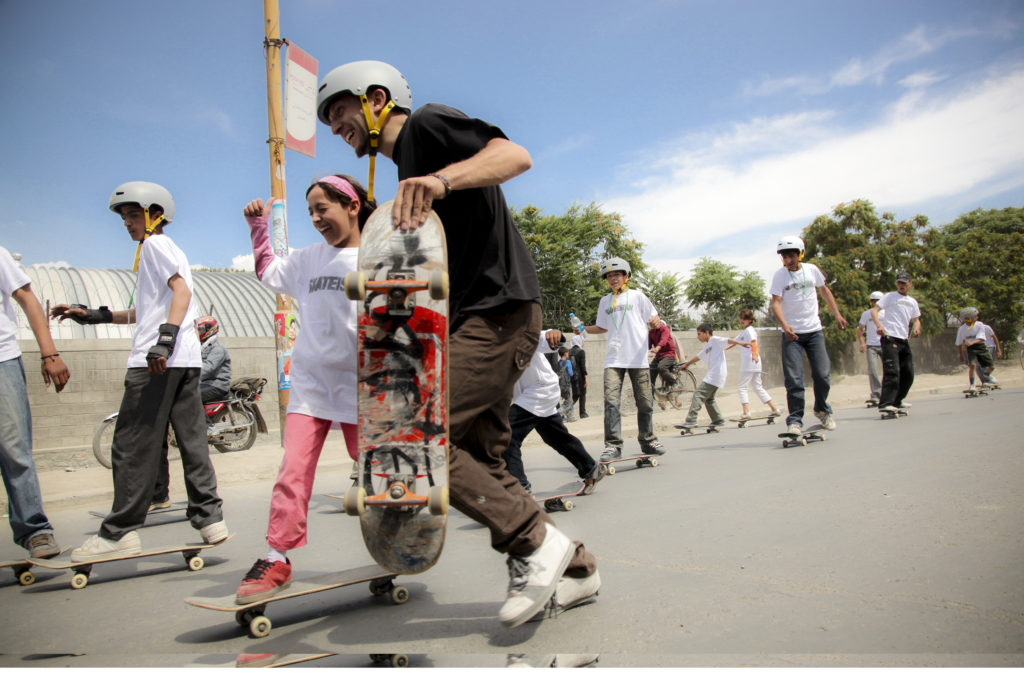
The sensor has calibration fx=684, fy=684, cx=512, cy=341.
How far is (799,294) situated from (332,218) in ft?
19.7

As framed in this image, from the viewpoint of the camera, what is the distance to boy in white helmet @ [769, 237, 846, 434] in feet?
23.9

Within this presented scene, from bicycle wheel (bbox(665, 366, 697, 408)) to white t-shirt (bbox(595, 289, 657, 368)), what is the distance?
7.46 metres

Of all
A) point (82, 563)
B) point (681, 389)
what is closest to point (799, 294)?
point (82, 563)

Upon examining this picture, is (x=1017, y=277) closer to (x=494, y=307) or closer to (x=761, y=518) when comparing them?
(x=761, y=518)

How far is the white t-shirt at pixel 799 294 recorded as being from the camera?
7.48 m

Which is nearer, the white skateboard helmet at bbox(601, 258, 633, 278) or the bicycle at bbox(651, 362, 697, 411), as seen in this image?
the white skateboard helmet at bbox(601, 258, 633, 278)

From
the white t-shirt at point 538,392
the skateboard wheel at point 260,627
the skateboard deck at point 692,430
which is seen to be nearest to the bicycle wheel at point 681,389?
the skateboard deck at point 692,430

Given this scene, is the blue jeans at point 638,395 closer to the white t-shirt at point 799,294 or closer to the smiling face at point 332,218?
the white t-shirt at point 799,294

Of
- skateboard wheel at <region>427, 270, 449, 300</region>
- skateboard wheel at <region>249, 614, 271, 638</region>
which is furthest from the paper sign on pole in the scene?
skateboard wheel at <region>427, 270, 449, 300</region>

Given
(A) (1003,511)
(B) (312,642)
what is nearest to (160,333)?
(B) (312,642)

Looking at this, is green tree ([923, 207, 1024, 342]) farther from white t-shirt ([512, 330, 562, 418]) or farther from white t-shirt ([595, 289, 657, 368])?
white t-shirt ([512, 330, 562, 418])

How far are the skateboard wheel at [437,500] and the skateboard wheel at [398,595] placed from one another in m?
1.02

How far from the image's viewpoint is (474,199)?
244 cm

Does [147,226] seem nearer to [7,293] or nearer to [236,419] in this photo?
[7,293]
